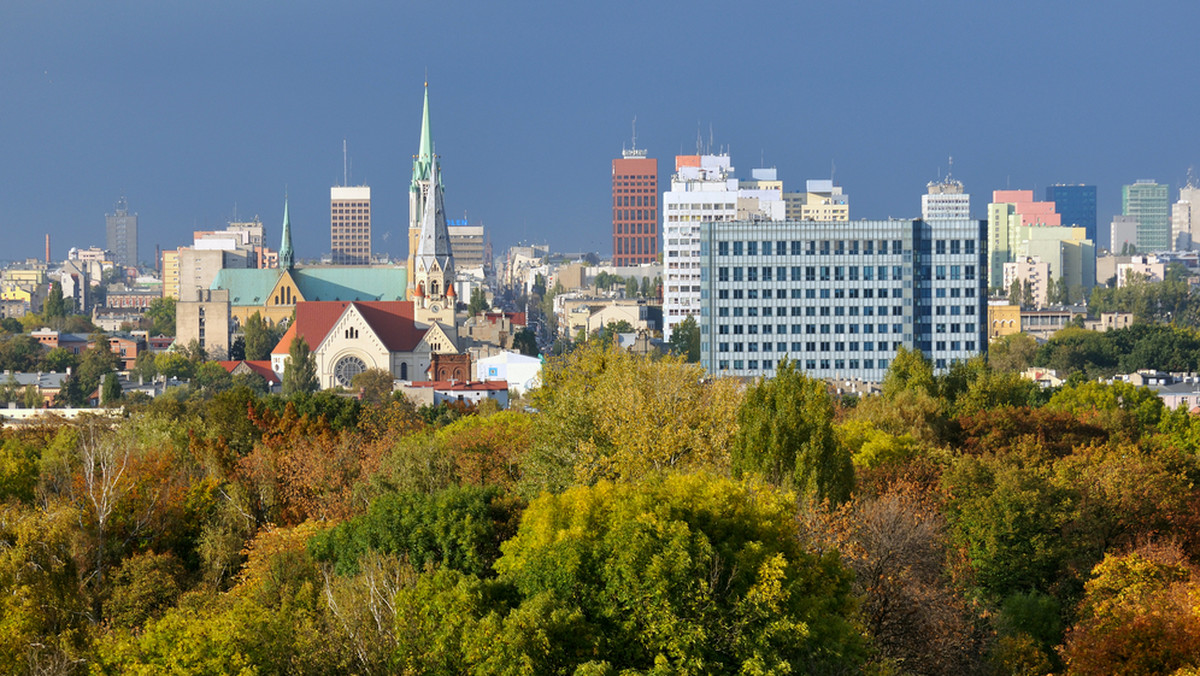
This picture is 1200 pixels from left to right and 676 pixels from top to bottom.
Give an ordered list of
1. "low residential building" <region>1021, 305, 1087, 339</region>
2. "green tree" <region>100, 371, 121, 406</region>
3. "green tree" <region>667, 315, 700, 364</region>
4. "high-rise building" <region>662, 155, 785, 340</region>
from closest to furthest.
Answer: "green tree" <region>100, 371, 121, 406</region> < "green tree" <region>667, 315, 700, 364</region> < "high-rise building" <region>662, 155, 785, 340</region> < "low residential building" <region>1021, 305, 1087, 339</region>

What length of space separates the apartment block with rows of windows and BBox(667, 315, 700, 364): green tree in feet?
53.6

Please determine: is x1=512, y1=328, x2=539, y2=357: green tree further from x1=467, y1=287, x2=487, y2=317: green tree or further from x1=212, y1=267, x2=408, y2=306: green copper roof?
x1=212, y1=267, x2=408, y2=306: green copper roof

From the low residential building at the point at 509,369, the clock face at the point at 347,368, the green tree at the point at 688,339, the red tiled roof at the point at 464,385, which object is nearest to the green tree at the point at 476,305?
the green tree at the point at 688,339

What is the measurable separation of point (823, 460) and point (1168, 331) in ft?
316

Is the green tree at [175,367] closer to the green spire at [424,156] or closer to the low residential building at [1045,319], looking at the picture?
the green spire at [424,156]

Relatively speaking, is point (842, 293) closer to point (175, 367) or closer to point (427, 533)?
point (175, 367)

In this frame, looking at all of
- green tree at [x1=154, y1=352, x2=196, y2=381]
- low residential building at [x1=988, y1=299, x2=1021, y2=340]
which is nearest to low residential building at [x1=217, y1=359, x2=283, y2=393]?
green tree at [x1=154, y1=352, x2=196, y2=381]

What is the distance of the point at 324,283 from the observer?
17225 cm

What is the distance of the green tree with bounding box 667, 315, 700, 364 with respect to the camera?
129 metres

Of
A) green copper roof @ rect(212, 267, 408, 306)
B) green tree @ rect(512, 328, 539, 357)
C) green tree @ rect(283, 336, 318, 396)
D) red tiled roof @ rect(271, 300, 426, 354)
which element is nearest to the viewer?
green tree @ rect(283, 336, 318, 396)

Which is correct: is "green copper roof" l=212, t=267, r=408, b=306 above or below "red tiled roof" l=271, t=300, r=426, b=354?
above

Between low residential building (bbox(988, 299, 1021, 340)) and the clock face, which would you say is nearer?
the clock face

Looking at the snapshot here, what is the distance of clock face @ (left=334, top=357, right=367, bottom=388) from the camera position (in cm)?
12281

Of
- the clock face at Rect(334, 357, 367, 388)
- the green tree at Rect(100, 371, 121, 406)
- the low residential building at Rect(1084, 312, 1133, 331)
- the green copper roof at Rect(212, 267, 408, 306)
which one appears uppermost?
the green copper roof at Rect(212, 267, 408, 306)
